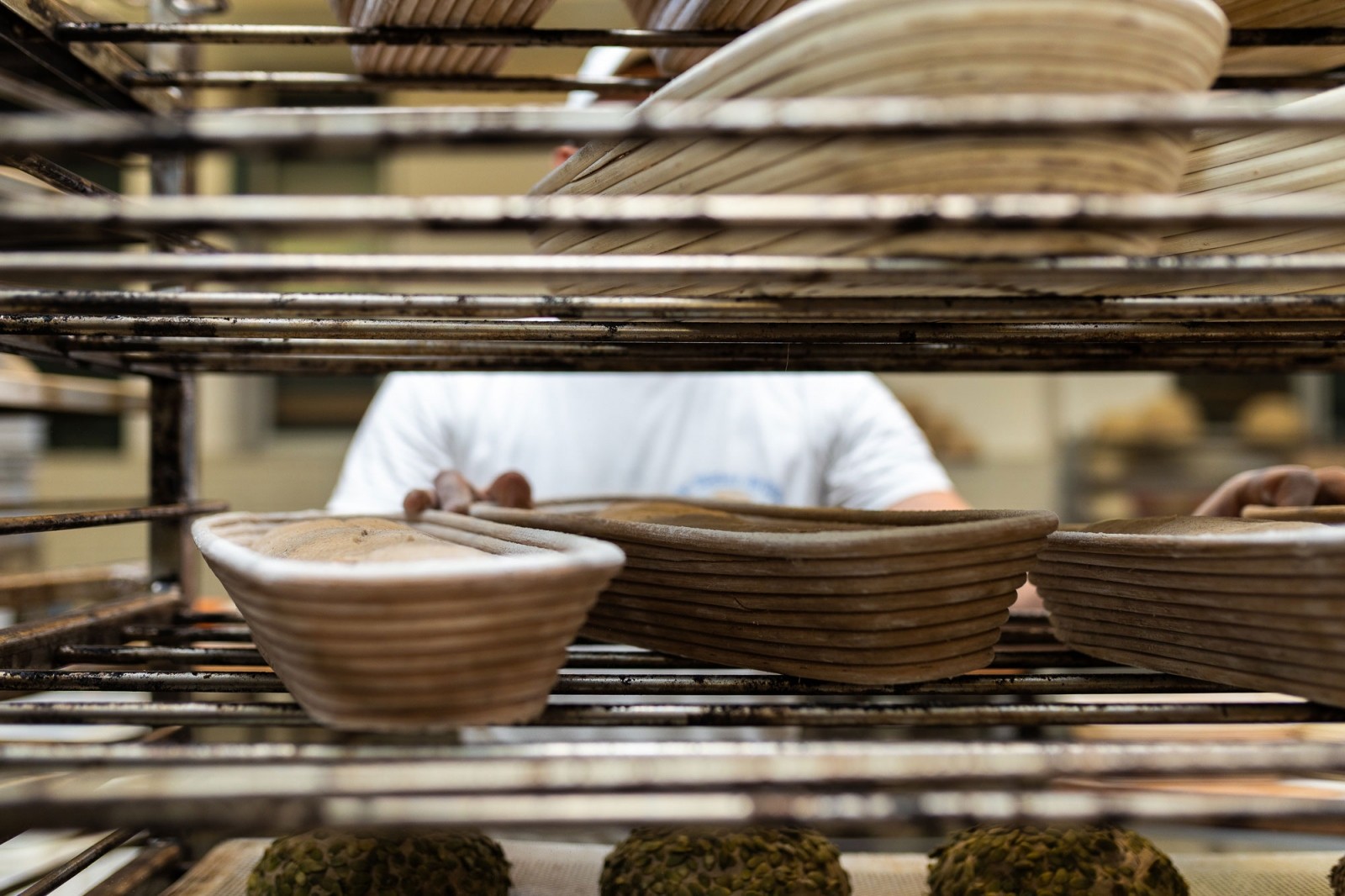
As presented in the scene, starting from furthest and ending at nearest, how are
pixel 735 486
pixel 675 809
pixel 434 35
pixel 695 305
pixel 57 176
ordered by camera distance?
pixel 735 486
pixel 434 35
pixel 57 176
pixel 695 305
pixel 675 809

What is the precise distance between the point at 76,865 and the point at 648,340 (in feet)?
1.67

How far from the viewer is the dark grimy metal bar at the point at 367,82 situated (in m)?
0.71

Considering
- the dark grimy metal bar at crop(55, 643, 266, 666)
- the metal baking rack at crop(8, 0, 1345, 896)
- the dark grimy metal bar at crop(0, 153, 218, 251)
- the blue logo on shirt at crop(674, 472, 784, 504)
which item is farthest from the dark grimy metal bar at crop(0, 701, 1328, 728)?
the blue logo on shirt at crop(674, 472, 784, 504)

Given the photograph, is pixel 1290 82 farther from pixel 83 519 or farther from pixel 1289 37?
pixel 83 519

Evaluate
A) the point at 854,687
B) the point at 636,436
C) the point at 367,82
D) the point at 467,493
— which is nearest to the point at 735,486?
the point at 636,436

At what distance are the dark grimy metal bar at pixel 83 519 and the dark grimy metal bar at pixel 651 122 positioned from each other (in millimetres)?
293

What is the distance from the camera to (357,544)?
1.55 feet

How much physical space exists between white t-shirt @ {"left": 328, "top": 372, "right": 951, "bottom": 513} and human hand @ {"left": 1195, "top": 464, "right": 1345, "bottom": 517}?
720mm

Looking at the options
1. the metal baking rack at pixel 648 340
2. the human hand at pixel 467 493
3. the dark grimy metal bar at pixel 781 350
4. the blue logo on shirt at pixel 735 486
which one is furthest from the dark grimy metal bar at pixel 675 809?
the blue logo on shirt at pixel 735 486

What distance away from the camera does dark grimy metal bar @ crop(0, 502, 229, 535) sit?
21.9 inches

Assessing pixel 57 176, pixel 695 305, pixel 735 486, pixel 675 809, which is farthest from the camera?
pixel 735 486

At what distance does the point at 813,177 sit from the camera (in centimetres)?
38

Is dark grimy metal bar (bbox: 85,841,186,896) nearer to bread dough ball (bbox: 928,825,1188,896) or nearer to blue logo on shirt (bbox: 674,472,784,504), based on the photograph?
bread dough ball (bbox: 928,825,1188,896)

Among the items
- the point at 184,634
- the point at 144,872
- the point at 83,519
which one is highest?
the point at 83,519
